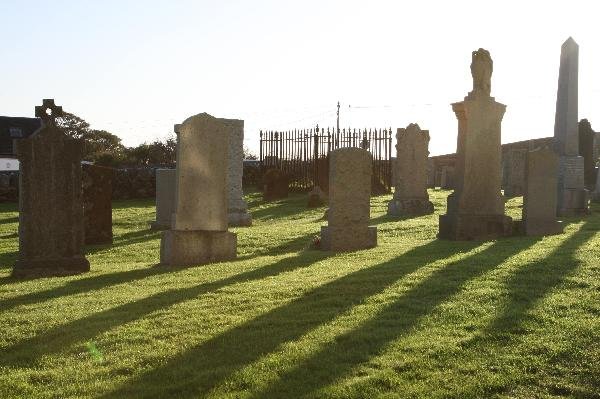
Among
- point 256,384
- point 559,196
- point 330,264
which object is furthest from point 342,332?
point 559,196

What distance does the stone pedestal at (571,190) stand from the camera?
19.3 m

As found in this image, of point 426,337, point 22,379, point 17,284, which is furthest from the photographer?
point 17,284

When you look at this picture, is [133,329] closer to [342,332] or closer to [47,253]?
[342,332]

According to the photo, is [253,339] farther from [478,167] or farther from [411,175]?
[411,175]

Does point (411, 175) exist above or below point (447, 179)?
above

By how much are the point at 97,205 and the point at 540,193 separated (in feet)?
30.3

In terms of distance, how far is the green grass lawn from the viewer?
4902 mm

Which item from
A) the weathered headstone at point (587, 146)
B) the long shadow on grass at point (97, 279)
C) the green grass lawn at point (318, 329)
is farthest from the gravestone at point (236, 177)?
the weathered headstone at point (587, 146)

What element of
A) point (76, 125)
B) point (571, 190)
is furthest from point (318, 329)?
point (76, 125)

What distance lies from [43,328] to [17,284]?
11.4 feet

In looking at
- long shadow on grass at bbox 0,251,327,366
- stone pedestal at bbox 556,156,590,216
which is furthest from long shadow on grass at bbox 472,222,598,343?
stone pedestal at bbox 556,156,590,216

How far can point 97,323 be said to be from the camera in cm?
680

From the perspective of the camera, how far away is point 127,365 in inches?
214

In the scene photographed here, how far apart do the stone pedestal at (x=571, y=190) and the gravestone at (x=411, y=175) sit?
382 cm
